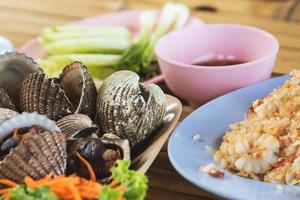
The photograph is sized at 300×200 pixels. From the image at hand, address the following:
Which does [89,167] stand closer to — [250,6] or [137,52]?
[137,52]

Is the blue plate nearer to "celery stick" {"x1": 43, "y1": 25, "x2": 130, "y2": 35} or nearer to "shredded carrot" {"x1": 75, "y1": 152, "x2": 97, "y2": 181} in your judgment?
"shredded carrot" {"x1": 75, "y1": 152, "x2": 97, "y2": 181}

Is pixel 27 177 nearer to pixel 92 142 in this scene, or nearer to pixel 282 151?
pixel 92 142

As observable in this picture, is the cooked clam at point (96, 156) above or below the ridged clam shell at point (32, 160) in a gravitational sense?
below

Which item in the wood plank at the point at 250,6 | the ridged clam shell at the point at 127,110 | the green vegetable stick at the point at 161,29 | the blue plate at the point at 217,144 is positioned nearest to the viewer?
the blue plate at the point at 217,144

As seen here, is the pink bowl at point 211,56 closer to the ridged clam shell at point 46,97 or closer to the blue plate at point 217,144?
the blue plate at point 217,144

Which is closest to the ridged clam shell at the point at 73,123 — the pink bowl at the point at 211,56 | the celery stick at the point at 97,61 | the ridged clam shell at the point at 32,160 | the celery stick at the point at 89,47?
the ridged clam shell at the point at 32,160

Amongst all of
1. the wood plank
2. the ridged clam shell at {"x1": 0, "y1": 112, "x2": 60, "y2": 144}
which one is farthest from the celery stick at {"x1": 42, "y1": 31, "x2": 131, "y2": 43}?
the ridged clam shell at {"x1": 0, "y1": 112, "x2": 60, "y2": 144}

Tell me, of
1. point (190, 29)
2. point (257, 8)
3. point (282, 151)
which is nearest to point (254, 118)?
point (282, 151)
